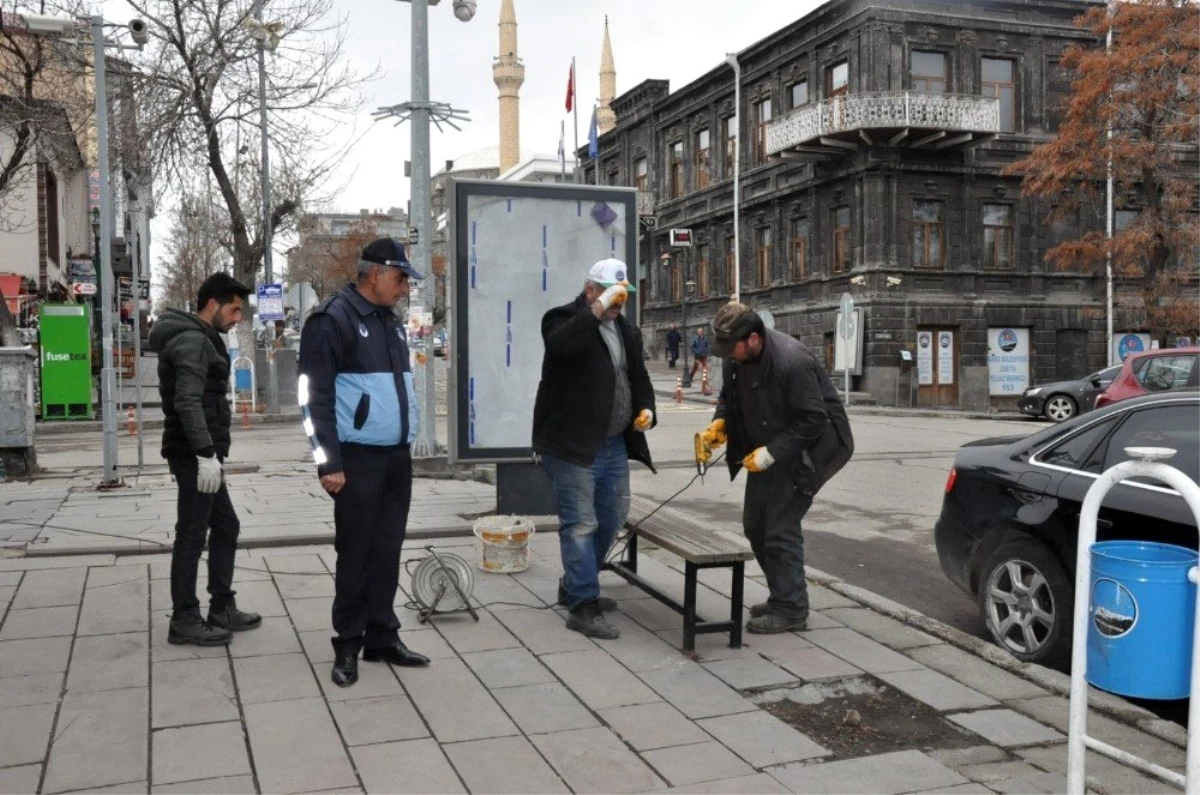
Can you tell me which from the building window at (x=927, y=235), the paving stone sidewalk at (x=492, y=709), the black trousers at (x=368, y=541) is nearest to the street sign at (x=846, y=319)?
the building window at (x=927, y=235)

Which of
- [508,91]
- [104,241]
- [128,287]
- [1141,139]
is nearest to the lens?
[104,241]

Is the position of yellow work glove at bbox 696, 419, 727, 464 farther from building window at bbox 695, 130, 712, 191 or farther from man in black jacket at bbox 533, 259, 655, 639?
building window at bbox 695, 130, 712, 191

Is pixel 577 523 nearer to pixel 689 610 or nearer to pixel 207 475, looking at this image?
pixel 689 610

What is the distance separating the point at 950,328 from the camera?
32844 mm

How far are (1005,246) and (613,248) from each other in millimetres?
27393

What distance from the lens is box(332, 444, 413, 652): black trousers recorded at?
497 cm

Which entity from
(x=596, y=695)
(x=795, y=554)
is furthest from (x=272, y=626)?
(x=795, y=554)

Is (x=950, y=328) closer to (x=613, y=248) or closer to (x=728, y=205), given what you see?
(x=728, y=205)

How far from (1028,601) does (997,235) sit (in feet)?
99.3

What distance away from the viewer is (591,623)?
5.77 m

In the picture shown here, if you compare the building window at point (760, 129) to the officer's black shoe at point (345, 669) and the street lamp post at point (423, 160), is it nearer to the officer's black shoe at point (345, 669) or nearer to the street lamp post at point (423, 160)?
the street lamp post at point (423, 160)

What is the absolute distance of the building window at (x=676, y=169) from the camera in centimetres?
4441

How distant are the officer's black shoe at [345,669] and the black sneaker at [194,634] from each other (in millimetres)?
852

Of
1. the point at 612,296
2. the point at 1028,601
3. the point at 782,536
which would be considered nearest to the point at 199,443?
the point at 612,296
